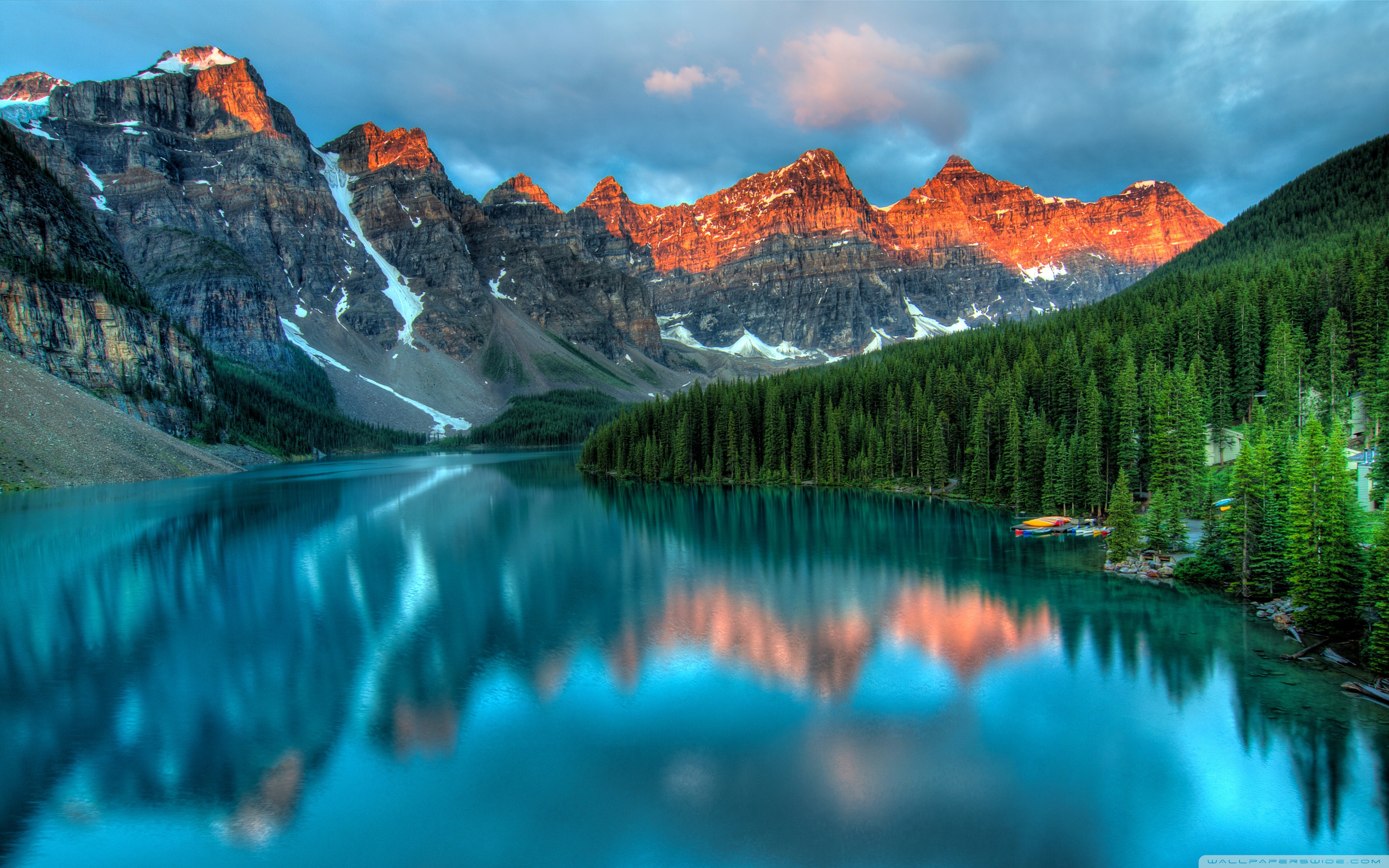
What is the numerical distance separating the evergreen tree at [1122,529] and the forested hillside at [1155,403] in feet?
4.45

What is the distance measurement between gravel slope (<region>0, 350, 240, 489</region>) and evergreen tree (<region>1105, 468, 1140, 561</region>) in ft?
Result: 342

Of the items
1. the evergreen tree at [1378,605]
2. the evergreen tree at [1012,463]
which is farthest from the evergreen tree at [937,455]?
the evergreen tree at [1378,605]

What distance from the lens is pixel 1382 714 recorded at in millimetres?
18719

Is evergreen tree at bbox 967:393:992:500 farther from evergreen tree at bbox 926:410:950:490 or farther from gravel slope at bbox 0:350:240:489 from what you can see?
gravel slope at bbox 0:350:240:489

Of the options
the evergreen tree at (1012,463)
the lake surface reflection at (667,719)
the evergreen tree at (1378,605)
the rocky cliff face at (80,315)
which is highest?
the rocky cliff face at (80,315)

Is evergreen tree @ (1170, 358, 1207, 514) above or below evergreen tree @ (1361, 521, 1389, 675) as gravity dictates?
above

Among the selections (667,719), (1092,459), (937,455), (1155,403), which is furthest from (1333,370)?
(667,719)

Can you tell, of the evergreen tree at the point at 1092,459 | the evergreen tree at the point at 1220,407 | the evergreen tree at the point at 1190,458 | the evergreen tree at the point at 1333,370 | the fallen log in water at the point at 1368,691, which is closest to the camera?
the fallen log in water at the point at 1368,691

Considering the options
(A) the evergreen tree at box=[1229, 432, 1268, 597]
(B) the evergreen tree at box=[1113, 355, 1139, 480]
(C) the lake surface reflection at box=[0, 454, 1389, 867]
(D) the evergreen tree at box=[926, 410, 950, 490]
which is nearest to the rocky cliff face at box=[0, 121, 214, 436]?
(C) the lake surface reflection at box=[0, 454, 1389, 867]

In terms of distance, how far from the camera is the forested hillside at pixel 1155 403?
30875mm

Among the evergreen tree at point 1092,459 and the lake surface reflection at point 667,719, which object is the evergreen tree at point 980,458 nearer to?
the evergreen tree at point 1092,459

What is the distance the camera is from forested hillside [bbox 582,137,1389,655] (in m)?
30.9

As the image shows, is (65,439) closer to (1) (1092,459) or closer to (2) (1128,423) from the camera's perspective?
(1) (1092,459)

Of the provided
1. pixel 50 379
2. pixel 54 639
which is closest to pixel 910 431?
pixel 54 639
